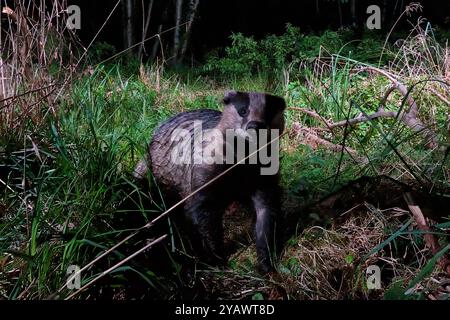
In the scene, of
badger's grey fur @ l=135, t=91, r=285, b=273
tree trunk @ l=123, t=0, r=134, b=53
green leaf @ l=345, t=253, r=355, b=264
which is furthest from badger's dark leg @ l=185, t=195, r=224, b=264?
tree trunk @ l=123, t=0, r=134, b=53

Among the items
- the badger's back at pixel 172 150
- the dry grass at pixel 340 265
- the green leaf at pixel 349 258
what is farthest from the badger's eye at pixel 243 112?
the green leaf at pixel 349 258

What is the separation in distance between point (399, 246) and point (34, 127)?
2230mm

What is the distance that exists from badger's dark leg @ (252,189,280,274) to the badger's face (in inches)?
15.7

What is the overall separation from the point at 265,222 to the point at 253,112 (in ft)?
2.07

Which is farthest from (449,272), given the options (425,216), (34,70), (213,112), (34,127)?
(34,70)

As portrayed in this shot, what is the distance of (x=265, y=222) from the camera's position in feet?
10.6

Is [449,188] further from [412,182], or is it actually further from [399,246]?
[399,246]

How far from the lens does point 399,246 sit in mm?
2873

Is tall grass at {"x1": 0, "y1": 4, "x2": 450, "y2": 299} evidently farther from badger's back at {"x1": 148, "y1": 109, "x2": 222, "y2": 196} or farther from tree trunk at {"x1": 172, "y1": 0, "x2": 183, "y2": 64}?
tree trunk at {"x1": 172, "y1": 0, "x2": 183, "y2": 64}

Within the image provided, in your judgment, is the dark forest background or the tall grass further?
the dark forest background

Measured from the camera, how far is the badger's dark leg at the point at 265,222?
304 centimetres

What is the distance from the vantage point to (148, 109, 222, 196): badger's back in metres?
3.58

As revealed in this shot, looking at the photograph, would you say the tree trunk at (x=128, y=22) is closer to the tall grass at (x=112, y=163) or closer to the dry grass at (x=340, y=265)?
the tall grass at (x=112, y=163)

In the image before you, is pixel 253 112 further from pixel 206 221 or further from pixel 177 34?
pixel 177 34
